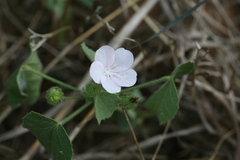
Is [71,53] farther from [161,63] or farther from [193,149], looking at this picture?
[193,149]

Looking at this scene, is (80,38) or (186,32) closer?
(80,38)

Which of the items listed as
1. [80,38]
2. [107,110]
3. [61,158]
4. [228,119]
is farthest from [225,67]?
[61,158]

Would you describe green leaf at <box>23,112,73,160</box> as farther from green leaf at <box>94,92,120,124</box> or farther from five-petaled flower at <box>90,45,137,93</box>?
five-petaled flower at <box>90,45,137,93</box>

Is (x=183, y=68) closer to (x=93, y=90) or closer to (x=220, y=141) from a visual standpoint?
(x=93, y=90)

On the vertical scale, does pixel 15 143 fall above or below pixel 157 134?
above

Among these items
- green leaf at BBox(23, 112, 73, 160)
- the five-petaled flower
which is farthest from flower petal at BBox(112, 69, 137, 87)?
green leaf at BBox(23, 112, 73, 160)

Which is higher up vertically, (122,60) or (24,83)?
(24,83)

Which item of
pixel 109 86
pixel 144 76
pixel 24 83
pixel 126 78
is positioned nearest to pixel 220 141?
pixel 144 76
